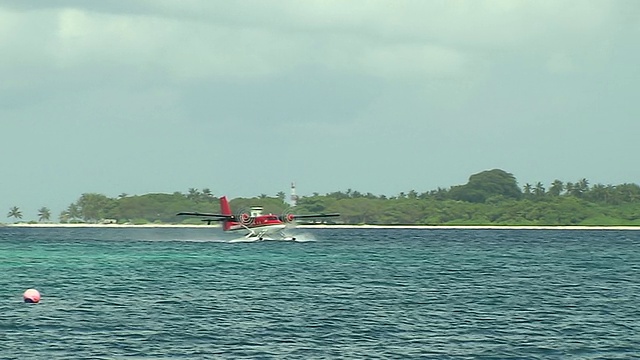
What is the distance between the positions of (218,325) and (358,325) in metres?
7.64

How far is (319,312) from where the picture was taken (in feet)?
195

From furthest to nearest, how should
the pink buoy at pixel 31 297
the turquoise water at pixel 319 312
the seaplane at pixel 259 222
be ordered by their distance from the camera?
the seaplane at pixel 259 222
the pink buoy at pixel 31 297
the turquoise water at pixel 319 312

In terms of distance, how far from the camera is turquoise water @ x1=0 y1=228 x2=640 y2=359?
1783 inches

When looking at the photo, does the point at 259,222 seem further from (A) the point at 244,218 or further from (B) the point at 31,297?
(B) the point at 31,297

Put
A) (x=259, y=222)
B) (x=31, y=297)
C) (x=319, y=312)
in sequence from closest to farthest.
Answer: (x=319, y=312)
(x=31, y=297)
(x=259, y=222)

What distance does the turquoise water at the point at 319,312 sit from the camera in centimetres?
4528

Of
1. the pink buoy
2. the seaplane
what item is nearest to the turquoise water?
the pink buoy

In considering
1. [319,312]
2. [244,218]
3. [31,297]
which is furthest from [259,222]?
[319,312]

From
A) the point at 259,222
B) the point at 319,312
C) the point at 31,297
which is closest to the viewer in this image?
the point at 319,312

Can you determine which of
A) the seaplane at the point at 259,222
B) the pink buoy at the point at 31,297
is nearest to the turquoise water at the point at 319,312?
the pink buoy at the point at 31,297

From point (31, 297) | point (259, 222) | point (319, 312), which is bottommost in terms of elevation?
point (319, 312)

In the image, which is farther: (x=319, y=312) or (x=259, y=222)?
(x=259, y=222)

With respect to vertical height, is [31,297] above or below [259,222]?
below

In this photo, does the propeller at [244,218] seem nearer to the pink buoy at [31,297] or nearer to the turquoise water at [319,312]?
the turquoise water at [319,312]
